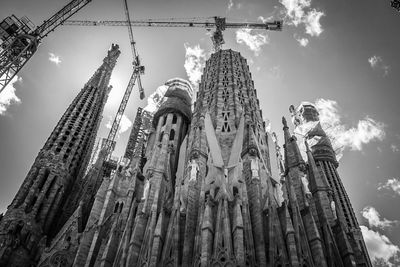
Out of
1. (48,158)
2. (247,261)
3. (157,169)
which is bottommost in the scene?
(247,261)

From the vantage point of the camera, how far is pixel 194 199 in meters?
21.8

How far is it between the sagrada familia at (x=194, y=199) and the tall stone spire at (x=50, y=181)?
10cm

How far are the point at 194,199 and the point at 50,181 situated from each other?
61.1 ft

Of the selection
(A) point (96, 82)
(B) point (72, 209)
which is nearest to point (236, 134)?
(B) point (72, 209)

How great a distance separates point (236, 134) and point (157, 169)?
22.2ft

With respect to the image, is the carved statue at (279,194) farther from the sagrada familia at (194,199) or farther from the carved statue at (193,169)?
the carved statue at (193,169)

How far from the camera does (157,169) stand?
2664 centimetres

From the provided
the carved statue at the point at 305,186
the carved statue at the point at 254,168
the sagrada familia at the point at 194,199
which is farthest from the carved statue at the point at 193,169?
the carved statue at the point at 305,186

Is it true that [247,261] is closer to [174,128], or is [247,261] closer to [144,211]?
[144,211]

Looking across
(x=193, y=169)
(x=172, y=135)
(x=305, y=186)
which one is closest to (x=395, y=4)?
(x=305, y=186)

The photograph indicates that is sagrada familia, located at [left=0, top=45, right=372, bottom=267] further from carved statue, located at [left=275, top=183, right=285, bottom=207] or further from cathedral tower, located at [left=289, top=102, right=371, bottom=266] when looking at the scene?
cathedral tower, located at [left=289, top=102, right=371, bottom=266]

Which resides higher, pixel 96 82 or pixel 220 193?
pixel 96 82

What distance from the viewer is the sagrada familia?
18.6m

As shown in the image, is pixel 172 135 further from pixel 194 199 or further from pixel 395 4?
pixel 395 4
